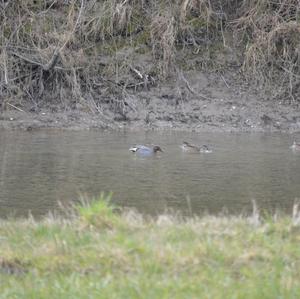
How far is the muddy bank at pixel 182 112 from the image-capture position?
51.2 feet

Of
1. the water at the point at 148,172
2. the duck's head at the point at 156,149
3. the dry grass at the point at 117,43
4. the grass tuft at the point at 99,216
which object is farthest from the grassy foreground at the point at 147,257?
the dry grass at the point at 117,43

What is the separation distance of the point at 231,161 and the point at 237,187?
206cm

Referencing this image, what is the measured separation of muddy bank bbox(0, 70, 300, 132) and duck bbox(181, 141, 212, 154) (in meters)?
2.47

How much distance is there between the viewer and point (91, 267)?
4820mm

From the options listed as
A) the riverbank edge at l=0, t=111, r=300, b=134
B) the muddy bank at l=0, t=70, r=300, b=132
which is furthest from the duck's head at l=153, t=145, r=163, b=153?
the muddy bank at l=0, t=70, r=300, b=132

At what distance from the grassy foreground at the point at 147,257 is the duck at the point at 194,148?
6492mm

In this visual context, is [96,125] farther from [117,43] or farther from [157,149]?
[157,149]

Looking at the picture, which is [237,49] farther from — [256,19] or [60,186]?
[60,186]

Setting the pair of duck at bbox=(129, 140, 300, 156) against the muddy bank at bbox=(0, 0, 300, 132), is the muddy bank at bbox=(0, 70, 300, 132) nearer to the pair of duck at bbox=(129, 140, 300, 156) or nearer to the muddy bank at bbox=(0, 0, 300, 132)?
the muddy bank at bbox=(0, 0, 300, 132)

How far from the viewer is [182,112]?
53.0 ft

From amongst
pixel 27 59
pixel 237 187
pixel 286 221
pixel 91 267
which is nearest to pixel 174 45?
pixel 27 59

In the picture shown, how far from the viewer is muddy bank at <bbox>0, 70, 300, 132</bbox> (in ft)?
51.2

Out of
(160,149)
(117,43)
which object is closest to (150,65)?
(117,43)

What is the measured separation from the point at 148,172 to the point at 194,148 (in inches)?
68.6
